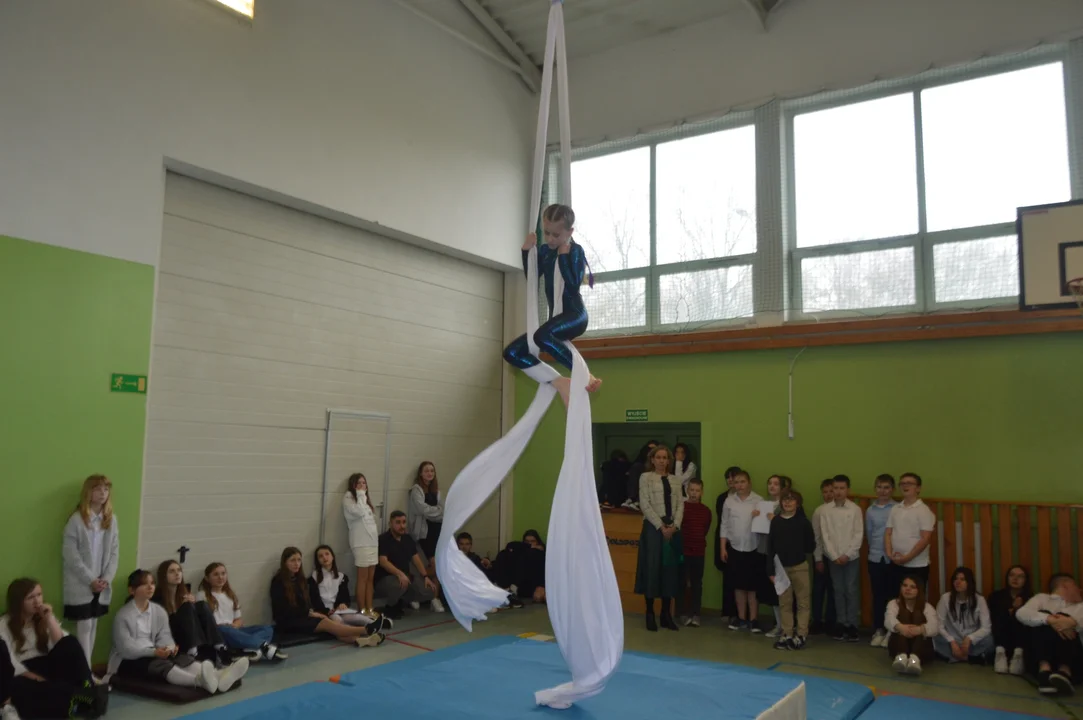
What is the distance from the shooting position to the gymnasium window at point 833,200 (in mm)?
7902

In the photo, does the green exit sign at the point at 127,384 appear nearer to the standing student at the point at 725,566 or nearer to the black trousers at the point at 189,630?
the black trousers at the point at 189,630

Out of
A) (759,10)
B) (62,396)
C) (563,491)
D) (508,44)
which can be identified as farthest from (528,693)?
(508,44)

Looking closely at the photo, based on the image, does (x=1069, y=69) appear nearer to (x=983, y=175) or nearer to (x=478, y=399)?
(x=983, y=175)

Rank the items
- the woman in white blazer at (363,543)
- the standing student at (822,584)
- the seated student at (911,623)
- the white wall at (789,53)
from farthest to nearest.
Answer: the woman in white blazer at (363,543)
the white wall at (789,53)
the standing student at (822,584)
the seated student at (911,623)

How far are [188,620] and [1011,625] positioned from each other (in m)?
6.32

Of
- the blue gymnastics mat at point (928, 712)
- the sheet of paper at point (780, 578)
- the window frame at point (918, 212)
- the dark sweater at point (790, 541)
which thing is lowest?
the blue gymnastics mat at point (928, 712)

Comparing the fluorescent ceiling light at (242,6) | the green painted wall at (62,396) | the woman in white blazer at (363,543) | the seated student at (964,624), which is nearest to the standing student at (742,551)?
the seated student at (964,624)

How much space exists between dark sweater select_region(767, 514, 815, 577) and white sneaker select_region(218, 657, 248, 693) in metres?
4.52

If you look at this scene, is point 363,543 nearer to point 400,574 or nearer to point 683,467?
point 400,574

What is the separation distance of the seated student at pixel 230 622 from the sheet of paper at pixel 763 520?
439cm

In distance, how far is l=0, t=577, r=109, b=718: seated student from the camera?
4.82m

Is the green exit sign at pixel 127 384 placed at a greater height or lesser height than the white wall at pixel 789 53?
lesser

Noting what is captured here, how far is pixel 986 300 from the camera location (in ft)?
25.9

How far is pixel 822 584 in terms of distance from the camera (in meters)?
7.82
